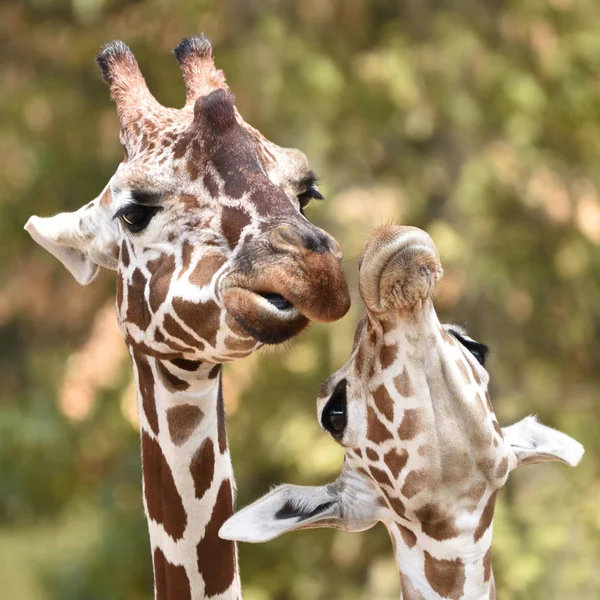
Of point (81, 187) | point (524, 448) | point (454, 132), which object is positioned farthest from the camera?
point (81, 187)

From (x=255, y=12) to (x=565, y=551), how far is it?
440 centimetres

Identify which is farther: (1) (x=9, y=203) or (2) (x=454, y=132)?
(1) (x=9, y=203)

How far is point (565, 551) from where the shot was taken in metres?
7.75

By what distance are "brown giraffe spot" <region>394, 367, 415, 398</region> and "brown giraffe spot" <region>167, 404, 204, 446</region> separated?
644 millimetres

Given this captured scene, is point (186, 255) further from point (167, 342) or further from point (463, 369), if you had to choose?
point (463, 369)

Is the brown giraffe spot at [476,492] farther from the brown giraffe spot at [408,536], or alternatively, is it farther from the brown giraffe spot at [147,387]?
the brown giraffe spot at [147,387]

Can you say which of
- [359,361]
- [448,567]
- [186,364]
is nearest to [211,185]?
[186,364]

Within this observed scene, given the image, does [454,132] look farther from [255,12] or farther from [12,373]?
[12,373]

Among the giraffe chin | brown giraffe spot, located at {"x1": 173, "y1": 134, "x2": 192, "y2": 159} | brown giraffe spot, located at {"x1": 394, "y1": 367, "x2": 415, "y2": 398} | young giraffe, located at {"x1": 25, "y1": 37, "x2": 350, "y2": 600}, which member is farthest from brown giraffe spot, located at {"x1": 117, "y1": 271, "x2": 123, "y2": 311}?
brown giraffe spot, located at {"x1": 394, "y1": 367, "x2": 415, "y2": 398}

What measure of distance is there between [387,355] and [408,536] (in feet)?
1.34

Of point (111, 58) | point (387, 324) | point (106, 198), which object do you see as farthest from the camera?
point (111, 58)

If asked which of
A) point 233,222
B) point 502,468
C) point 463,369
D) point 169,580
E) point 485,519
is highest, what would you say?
point 233,222

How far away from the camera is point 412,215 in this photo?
26.8 feet

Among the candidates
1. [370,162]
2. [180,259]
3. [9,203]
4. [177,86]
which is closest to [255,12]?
[177,86]
